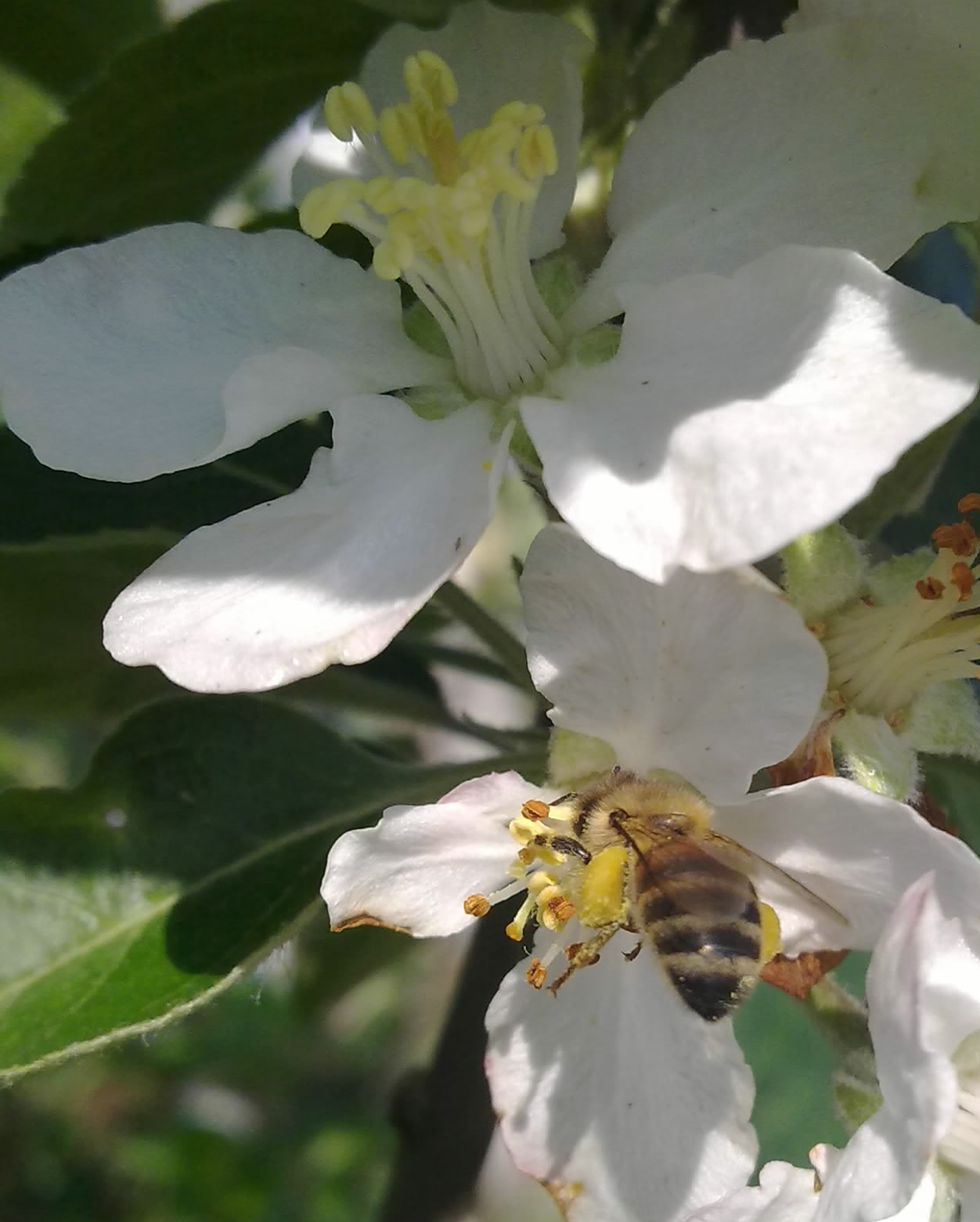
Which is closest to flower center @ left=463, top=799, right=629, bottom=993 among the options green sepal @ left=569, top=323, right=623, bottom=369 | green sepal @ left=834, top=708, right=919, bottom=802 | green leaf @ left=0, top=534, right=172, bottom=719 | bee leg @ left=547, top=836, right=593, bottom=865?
bee leg @ left=547, top=836, right=593, bottom=865

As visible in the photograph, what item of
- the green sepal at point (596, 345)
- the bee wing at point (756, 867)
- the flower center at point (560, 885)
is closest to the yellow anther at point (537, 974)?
the flower center at point (560, 885)

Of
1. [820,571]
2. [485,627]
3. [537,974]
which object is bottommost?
[485,627]

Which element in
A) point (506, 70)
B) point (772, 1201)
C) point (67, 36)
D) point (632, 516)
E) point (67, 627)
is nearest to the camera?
point (632, 516)

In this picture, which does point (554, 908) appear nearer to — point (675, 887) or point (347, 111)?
point (675, 887)

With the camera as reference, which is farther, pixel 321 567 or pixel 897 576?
pixel 897 576

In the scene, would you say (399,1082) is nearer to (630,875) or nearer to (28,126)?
(630,875)

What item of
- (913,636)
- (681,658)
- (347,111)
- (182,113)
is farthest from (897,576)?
(182,113)

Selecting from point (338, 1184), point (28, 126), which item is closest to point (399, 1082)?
point (28, 126)
